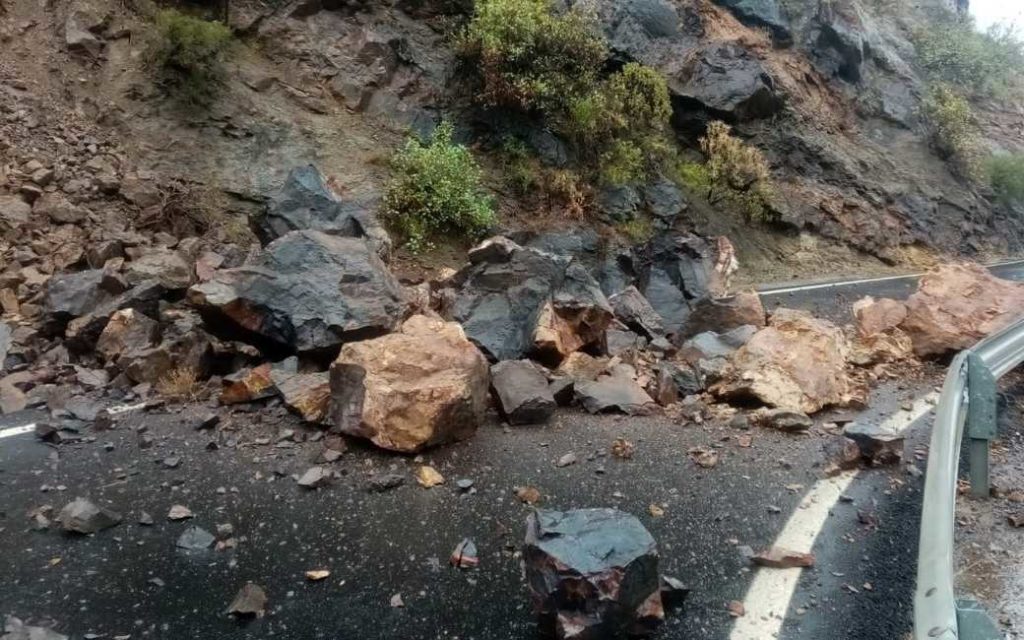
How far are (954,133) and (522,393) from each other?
836 inches

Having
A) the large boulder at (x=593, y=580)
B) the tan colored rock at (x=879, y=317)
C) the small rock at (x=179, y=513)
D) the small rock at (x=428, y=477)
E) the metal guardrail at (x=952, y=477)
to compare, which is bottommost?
the small rock at (x=179, y=513)

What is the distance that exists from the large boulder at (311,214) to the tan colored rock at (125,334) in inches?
91.3

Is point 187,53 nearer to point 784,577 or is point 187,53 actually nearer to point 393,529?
point 393,529

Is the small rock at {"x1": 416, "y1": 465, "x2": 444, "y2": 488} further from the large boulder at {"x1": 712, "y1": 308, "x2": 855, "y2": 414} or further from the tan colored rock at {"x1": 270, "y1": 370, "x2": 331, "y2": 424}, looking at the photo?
the large boulder at {"x1": 712, "y1": 308, "x2": 855, "y2": 414}

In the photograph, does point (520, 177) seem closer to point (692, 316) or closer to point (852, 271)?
point (692, 316)

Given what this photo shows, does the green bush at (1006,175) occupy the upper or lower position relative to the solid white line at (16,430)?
upper

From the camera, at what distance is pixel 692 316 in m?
7.83

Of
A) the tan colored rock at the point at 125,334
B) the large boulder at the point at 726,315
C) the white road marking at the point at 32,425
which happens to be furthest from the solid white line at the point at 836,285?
the white road marking at the point at 32,425

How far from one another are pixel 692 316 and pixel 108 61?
8860mm

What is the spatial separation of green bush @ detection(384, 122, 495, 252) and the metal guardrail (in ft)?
24.0

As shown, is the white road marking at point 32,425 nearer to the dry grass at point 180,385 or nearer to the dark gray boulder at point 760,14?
the dry grass at point 180,385

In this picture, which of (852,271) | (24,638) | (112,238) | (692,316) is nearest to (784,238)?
(852,271)

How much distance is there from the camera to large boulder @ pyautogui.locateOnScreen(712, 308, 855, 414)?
561cm

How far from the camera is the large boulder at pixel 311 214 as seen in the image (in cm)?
805
